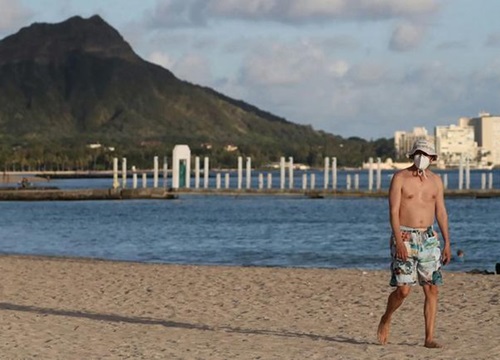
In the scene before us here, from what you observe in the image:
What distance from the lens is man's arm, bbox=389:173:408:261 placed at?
11148 millimetres

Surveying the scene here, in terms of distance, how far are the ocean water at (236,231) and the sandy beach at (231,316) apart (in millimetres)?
10426

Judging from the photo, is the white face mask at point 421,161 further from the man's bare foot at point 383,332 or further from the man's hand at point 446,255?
the man's bare foot at point 383,332

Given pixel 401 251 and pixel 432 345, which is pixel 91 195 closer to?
pixel 432 345

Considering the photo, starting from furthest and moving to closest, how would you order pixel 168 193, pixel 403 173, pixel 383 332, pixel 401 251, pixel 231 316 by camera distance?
pixel 168 193 < pixel 231 316 < pixel 383 332 < pixel 403 173 < pixel 401 251

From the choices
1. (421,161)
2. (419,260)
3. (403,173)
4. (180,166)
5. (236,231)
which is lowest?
(236,231)

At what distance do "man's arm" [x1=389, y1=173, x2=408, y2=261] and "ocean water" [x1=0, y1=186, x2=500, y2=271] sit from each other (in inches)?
748

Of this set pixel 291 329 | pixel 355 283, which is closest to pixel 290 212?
pixel 355 283

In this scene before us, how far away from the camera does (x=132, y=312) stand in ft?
53.1

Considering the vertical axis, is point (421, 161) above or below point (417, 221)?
above

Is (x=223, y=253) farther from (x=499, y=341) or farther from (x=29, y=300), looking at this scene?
(x=499, y=341)

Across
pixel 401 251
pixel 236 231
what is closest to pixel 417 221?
pixel 401 251

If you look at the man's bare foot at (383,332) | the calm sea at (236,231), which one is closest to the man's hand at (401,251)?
the man's bare foot at (383,332)

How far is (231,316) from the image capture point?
1555cm

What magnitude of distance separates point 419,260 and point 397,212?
1.74ft
